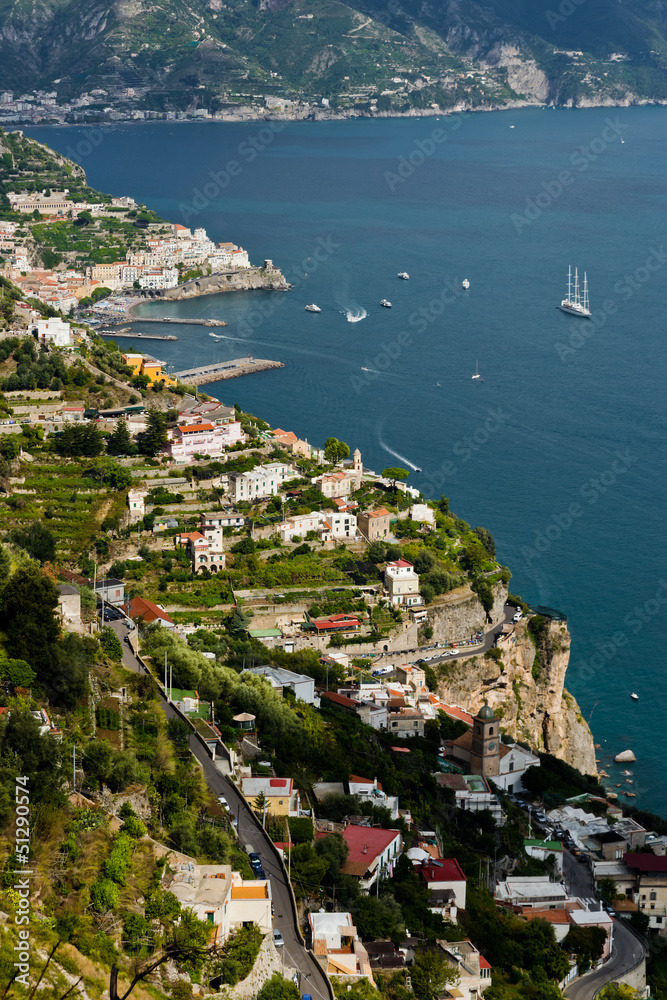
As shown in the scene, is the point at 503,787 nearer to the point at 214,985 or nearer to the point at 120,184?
the point at 214,985

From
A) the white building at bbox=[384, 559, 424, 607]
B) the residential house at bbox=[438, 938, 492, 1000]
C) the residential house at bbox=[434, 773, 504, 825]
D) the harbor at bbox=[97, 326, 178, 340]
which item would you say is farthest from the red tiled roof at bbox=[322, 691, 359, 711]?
the harbor at bbox=[97, 326, 178, 340]

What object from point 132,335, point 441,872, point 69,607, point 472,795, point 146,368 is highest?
point 69,607

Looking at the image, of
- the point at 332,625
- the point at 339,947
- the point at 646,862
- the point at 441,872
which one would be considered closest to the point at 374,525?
the point at 332,625

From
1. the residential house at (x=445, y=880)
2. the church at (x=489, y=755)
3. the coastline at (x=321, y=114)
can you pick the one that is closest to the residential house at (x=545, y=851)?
the church at (x=489, y=755)

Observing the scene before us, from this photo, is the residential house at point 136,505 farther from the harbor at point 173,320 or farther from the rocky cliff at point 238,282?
the rocky cliff at point 238,282

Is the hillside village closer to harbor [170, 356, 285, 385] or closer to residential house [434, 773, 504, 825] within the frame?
residential house [434, 773, 504, 825]

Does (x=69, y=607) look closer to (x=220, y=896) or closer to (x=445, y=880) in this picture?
(x=445, y=880)
